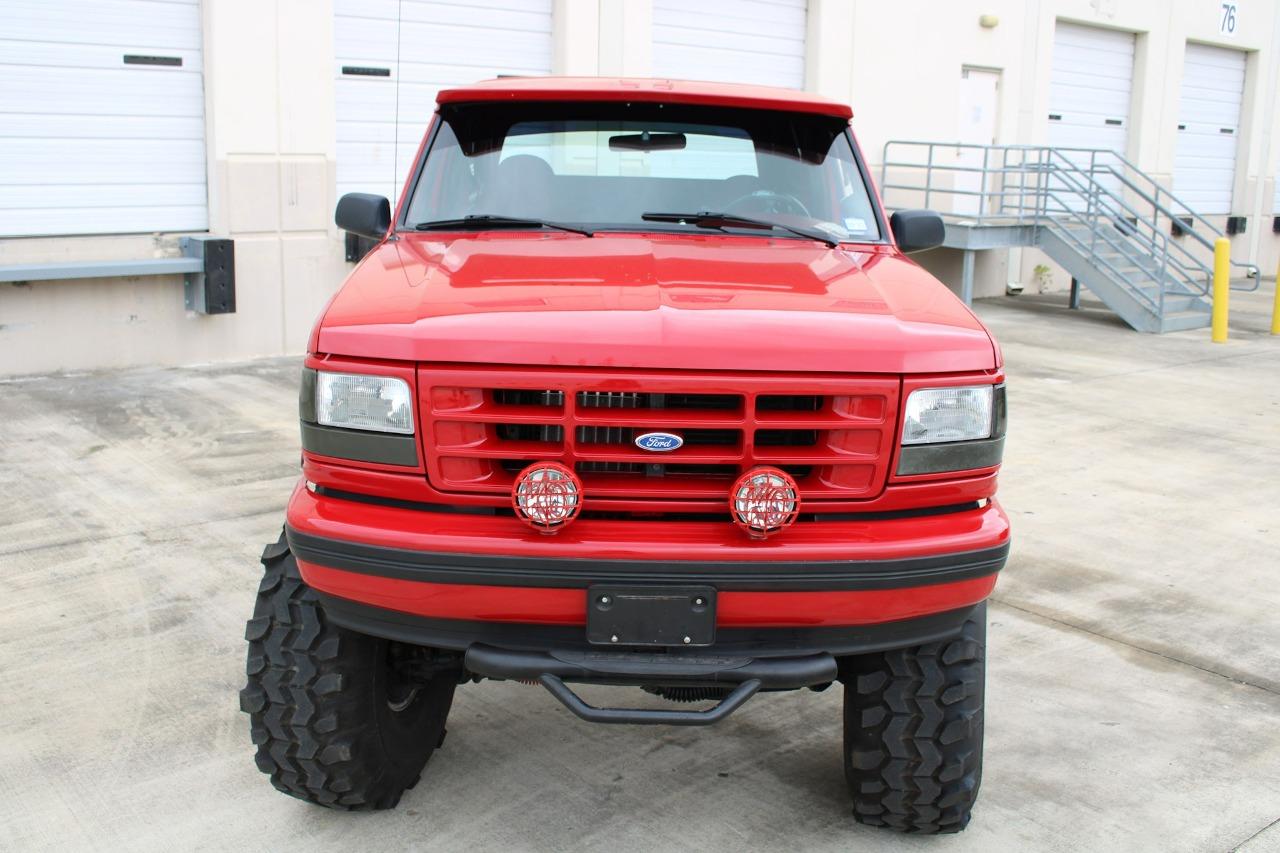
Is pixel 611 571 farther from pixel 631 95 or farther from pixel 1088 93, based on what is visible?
pixel 1088 93

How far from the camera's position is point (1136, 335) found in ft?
46.2

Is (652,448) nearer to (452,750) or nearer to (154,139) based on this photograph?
(452,750)

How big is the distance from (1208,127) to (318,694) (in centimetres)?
2110

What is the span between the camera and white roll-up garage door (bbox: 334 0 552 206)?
11227mm

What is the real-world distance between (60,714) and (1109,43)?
59.7 feet

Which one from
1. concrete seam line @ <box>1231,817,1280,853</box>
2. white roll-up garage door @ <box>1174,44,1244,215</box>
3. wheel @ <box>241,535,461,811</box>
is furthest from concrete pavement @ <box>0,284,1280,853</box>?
white roll-up garage door @ <box>1174,44,1244,215</box>

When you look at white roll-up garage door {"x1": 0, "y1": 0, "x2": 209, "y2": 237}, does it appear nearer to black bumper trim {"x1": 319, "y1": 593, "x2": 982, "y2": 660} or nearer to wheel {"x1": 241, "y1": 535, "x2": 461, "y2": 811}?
wheel {"x1": 241, "y1": 535, "x2": 461, "y2": 811}

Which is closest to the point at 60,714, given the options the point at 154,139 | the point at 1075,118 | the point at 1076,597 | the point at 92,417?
the point at 1076,597

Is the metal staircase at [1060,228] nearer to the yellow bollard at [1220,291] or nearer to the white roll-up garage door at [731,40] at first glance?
the yellow bollard at [1220,291]

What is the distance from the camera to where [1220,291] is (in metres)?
14.2

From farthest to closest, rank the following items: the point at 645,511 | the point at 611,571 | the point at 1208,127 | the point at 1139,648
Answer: the point at 1208,127 < the point at 1139,648 < the point at 645,511 < the point at 611,571

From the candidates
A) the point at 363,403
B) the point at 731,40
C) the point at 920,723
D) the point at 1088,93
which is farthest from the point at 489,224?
the point at 1088,93

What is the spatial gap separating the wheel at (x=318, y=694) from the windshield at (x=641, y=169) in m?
1.44

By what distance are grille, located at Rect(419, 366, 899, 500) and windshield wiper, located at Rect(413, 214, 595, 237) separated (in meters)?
1.15
